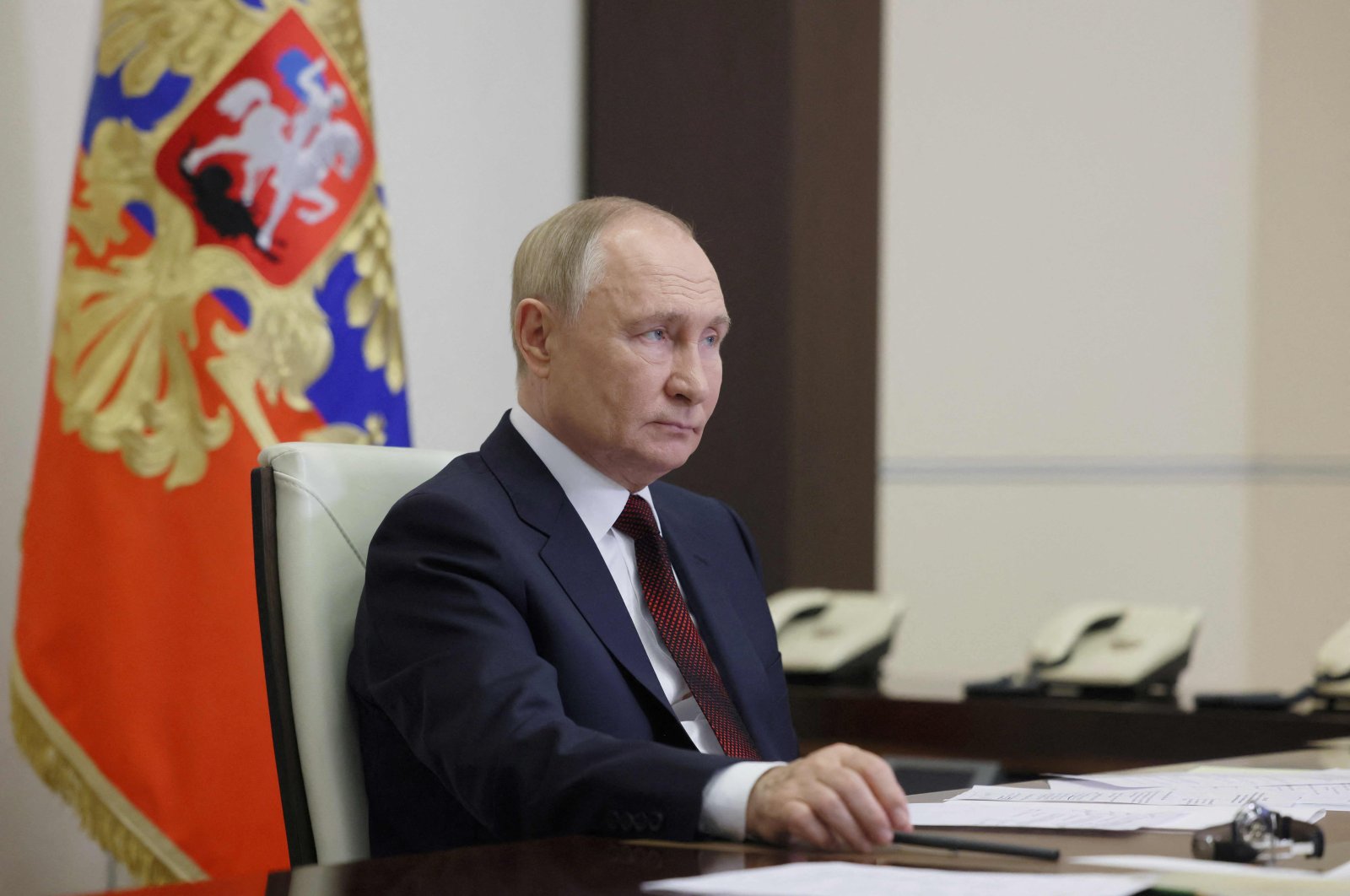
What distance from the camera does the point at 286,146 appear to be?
7.69ft

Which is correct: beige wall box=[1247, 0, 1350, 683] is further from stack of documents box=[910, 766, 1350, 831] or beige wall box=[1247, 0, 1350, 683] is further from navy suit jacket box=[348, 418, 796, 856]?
navy suit jacket box=[348, 418, 796, 856]

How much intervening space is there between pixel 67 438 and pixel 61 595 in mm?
246

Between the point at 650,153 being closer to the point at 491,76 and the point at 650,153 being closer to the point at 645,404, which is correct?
the point at 491,76

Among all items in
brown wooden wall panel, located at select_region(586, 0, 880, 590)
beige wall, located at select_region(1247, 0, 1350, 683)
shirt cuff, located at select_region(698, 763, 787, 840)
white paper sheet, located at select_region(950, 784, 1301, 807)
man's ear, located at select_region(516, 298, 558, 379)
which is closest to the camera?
shirt cuff, located at select_region(698, 763, 787, 840)

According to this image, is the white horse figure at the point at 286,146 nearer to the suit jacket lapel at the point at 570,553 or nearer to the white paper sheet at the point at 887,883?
the suit jacket lapel at the point at 570,553

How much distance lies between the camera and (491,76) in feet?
12.2

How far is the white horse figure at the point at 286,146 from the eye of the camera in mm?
2307

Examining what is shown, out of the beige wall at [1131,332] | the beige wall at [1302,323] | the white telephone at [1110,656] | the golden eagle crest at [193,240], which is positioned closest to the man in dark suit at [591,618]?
the golden eagle crest at [193,240]

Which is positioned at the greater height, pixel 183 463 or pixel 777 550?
pixel 183 463

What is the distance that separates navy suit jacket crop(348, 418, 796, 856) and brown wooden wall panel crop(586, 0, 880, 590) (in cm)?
201

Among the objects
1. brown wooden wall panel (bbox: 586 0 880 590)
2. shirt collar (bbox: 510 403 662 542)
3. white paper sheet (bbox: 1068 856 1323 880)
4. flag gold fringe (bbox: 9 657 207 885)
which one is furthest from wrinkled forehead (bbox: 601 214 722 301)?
brown wooden wall panel (bbox: 586 0 880 590)

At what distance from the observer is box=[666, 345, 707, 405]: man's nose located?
1659mm

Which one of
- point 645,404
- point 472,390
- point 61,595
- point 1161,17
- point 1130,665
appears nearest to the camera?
point 645,404

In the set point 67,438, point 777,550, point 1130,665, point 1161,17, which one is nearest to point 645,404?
point 67,438
